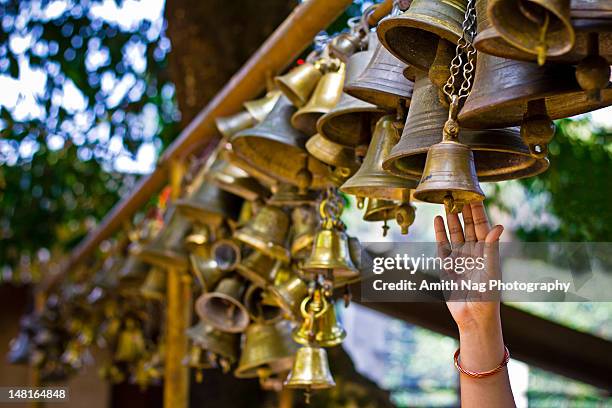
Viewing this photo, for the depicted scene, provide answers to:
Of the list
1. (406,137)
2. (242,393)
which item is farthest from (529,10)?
(242,393)

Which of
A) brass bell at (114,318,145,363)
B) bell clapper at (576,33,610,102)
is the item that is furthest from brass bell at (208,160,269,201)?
brass bell at (114,318,145,363)

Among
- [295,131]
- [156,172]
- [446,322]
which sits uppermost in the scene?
[156,172]

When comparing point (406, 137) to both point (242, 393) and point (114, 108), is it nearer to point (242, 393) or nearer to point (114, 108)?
point (242, 393)

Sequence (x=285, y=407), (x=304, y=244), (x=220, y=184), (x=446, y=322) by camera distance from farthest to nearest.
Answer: (x=285, y=407) → (x=446, y=322) → (x=220, y=184) → (x=304, y=244)

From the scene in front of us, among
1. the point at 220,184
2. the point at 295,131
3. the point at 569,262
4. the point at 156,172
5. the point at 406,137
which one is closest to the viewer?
the point at 406,137

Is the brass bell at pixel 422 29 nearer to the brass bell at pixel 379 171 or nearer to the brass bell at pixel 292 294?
the brass bell at pixel 379 171

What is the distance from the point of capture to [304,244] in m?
2.59

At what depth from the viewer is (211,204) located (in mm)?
3289

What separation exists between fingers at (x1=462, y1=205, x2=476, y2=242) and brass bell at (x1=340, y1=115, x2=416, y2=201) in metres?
0.13

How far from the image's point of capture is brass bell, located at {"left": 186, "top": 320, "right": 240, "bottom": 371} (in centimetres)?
324

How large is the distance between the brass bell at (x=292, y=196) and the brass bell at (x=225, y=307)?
1.43 feet

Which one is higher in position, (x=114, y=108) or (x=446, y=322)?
(x=114, y=108)

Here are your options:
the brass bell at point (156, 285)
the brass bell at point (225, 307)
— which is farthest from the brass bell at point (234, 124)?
the brass bell at point (156, 285)

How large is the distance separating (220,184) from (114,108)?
13.6 feet
